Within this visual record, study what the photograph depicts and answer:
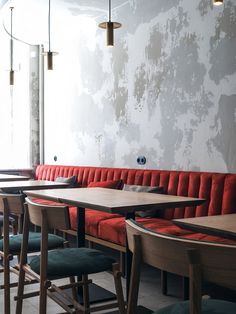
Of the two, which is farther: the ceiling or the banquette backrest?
the ceiling

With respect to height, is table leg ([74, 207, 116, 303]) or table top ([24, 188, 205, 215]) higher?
table top ([24, 188, 205, 215])

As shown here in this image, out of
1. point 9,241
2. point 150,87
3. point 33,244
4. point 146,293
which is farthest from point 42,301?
point 150,87

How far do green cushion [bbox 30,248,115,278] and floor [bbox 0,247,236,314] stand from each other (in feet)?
2.44

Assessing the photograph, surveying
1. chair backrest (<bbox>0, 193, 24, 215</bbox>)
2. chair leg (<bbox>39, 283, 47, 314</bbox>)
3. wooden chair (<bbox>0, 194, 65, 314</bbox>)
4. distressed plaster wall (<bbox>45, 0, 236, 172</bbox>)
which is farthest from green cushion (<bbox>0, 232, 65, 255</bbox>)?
distressed plaster wall (<bbox>45, 0, 236, 172</bbox>)

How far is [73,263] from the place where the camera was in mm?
2236

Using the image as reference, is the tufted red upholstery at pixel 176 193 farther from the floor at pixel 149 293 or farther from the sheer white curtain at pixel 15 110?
the sheer white curtain at pixel 15 110

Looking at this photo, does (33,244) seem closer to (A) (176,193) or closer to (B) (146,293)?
(B) (146,293)

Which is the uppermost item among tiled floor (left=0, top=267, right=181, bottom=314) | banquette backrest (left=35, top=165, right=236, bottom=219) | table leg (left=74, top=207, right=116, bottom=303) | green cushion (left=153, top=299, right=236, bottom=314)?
banquette backrest (left=35, top=165, right=236, bottom=219)

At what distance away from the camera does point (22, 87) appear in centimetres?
831

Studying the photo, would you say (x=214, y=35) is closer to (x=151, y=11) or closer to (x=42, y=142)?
(x=151, y=11)

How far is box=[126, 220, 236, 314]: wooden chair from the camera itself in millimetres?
1200

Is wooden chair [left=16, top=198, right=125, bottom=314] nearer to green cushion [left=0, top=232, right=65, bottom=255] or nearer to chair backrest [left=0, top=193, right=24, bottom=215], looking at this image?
chair backrest [left=0, top=193, right=24, bottom=215]

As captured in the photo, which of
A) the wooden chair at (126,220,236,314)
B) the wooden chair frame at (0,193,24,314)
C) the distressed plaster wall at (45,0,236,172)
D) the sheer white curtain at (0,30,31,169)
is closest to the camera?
the wooden chair at (126,220,236,314)

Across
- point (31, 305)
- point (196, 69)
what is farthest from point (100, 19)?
point (31, 305)
